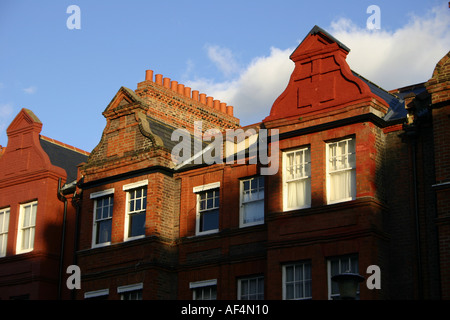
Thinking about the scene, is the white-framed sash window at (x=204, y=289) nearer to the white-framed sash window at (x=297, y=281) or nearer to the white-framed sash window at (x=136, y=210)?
the white-framed sash window at (x=136, y=210)

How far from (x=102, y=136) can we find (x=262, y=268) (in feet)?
28.3

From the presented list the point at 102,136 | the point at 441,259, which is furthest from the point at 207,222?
the point at 441,259

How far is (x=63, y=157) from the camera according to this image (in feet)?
115

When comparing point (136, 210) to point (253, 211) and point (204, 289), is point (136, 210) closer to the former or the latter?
A: point (204, 289)

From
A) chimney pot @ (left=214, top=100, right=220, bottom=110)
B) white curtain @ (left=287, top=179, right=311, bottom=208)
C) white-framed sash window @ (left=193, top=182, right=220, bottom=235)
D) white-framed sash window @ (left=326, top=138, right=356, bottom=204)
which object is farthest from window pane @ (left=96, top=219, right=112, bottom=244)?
chimney pot @ (left=214, top=100, right=220, bottom=110)

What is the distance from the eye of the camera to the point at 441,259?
21953 millimetres

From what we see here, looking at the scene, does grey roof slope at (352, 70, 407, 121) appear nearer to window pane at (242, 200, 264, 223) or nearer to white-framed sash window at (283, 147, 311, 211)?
white-framed sash window at (283, 147, 311, 211)

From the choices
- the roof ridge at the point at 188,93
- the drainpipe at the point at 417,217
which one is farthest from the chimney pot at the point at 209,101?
the drainpipe at the point at 417,217

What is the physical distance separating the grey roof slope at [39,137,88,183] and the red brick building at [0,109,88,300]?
0.07m

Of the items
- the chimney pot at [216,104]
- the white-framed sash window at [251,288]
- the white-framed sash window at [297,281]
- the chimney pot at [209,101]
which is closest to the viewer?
the white-framed sash window at [297,281]

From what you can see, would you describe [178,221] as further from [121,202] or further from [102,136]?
[102,136]

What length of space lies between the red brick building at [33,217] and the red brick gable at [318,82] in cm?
998

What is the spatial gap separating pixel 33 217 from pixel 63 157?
3765mm

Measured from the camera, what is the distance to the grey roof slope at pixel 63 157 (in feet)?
112
